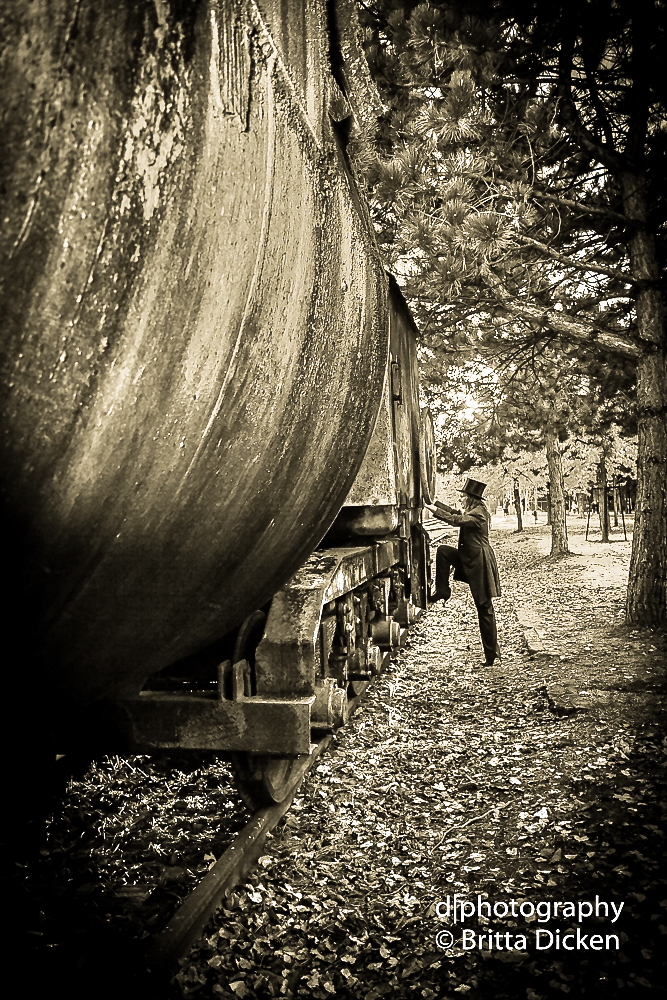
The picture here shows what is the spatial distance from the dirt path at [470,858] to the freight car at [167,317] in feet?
4.86

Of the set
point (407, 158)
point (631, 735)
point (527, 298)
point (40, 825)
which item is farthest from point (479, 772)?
point (527, 298)

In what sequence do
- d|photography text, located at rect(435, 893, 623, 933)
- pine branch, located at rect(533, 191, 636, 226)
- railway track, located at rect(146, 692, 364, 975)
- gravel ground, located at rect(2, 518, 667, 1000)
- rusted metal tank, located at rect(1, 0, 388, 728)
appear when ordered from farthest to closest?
pine branch, located at rect(533, 191, 636, 226), d|photography text, located at rect(435, 893, 623, 933), gravel ground, located at rect(2, 518, 667, 1000), railway track, located at rect(146, 692, 364, 975), rusted metal tank, located at rect(1, 0, 388, 728)

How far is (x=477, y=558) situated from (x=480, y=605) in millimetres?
577

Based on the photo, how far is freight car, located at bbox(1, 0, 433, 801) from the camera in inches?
44.8

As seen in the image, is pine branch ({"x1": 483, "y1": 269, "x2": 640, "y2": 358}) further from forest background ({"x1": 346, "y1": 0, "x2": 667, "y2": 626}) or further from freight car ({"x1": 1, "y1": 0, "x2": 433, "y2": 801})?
freight car ({"x1": 1, "y1": 0, "x2": 433, "y2": 801})

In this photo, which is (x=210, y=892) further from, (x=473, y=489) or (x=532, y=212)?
(x=532, y=212)

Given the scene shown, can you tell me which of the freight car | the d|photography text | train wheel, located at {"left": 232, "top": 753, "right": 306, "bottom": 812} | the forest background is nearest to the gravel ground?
the d|photography text

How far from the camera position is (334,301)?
208cm

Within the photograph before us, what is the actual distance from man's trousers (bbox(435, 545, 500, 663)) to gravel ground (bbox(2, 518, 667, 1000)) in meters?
1.57

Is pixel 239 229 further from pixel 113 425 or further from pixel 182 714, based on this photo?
pixel 182 714

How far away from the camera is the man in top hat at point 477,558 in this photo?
7562 millimetres

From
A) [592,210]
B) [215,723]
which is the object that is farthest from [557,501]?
[215,723]

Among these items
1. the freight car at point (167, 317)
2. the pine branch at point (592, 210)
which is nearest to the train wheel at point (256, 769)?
the freight car at point (167, 317)

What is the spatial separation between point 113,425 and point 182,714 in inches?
78.2
